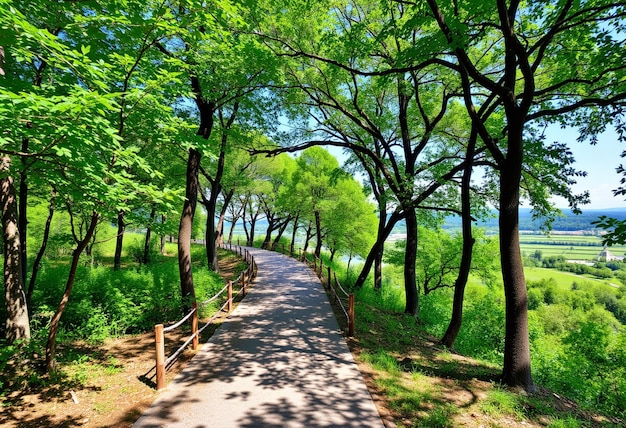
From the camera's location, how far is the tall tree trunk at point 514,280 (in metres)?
5.83

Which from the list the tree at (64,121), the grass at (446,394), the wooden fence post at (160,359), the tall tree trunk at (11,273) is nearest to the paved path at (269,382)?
the wooden fence post at (160,359)

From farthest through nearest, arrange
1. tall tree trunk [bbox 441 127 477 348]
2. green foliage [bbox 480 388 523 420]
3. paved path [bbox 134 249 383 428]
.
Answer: tall tree trunk [bbox 441 127 477 348]
green foliage [bbox 480 388 523 420]
paved path [bbox 134 249 383 428]

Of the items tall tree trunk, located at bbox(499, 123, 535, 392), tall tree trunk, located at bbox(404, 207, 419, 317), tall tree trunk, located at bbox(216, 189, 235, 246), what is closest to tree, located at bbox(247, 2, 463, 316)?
tall tree trunk, located at bbox(404, 207, 419, 317)

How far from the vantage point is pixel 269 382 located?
5.48 metres

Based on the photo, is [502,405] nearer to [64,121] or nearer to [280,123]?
[64,121]

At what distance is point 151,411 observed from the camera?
15.3 ft

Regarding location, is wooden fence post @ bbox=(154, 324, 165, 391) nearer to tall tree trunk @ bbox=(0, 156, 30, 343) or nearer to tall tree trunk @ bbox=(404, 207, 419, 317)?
tall tree trunk @ bbox=(0, 156, 30, 343)

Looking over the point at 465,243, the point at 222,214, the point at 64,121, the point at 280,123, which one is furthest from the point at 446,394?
the point at 222,214

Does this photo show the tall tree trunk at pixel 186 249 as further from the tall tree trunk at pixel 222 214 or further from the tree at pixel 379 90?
the tall tree trunk at pixel 222 214

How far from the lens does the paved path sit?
14.6ft

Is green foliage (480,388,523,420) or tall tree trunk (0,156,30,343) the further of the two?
tall tree trunk (0,156,30,343)

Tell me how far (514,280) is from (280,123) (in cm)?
1211

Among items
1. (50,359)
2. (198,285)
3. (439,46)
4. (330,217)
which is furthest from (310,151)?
(50,359)

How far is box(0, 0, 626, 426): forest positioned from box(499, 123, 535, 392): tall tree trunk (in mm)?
30
